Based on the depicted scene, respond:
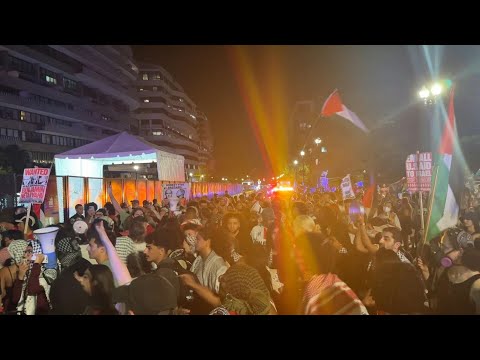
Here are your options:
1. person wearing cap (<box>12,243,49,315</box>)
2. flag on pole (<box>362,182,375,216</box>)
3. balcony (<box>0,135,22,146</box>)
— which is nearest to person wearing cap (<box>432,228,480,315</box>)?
flag on pole (<box>362,182,375,216</box>)

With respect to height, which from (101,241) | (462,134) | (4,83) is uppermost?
(4,83)

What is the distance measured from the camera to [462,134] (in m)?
22.5

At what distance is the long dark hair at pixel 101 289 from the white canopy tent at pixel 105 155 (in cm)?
1157

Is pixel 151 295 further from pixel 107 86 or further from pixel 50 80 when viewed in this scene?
pixel 107 86

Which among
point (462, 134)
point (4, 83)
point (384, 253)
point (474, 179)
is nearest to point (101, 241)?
point (384, 253)

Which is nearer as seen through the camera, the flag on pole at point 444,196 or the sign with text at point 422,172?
the flag on pole at point 444,196

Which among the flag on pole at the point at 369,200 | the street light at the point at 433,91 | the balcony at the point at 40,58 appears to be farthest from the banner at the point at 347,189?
the balcony at the point at 40,58

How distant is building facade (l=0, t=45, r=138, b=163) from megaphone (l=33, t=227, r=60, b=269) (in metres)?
47.7

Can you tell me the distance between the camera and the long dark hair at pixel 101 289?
4.64 meters

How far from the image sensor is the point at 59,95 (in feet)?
187

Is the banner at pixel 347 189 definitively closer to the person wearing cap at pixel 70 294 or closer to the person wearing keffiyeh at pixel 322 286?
the person wearing keffiyeh at pixel 322 286

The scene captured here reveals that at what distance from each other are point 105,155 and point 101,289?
12.2 meters
